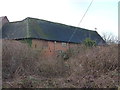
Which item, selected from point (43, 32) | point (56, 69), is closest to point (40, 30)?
point (43, 32)

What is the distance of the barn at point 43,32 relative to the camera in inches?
1177

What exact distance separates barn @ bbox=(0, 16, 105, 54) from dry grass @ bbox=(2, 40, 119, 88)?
1713 cm

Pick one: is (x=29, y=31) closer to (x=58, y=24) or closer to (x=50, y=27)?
(x=50, y=27)

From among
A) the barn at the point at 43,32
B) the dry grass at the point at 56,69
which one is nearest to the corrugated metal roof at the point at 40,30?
the barn at the point at 43,32

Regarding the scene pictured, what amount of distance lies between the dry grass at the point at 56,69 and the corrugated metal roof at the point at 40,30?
17.6 m

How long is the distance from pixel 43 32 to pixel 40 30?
53 centimetres

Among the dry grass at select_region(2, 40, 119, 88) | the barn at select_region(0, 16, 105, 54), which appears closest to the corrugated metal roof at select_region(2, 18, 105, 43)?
the barn at select_region(0, 16, 105, 54)

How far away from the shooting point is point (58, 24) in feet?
123

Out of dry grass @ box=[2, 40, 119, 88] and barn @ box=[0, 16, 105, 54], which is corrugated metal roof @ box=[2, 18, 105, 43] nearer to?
barn @ box=[0, 16, 105, 54]

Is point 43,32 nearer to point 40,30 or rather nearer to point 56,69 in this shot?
point 40,30

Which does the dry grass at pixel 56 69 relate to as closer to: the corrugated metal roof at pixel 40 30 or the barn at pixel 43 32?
the barn at pixel 43 32

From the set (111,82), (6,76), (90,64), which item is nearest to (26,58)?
(6,76)

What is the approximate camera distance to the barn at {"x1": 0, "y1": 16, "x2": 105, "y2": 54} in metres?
29.9

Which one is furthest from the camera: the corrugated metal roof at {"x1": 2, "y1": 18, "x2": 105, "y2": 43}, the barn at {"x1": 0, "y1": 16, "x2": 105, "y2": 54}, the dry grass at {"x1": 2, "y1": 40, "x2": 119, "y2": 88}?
the corrugated metal roof at {"x1": 2, "y1": 18, "x2": 105, "y2": 43}
